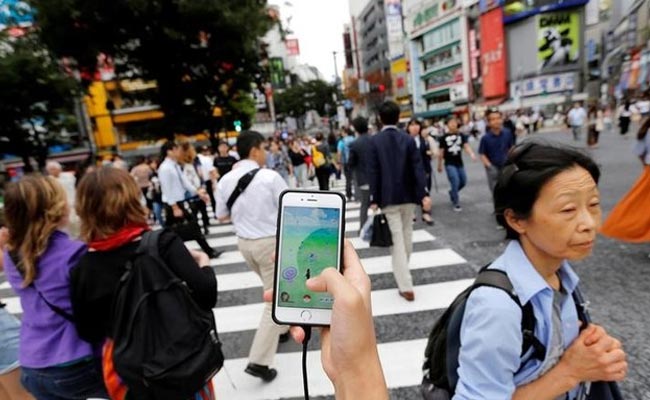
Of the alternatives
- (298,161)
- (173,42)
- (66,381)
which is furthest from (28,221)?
(173,42)

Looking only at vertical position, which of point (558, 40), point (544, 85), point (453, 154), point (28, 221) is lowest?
point (453, 154)

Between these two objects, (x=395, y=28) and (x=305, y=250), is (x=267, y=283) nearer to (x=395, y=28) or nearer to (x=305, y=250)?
(x=305, y=250)

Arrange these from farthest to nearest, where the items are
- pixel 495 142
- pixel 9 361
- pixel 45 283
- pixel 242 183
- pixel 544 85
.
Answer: pixel 544 85 → pixel 495 142 → pixel 242 183 → pixel 9 361 → pixel 45 283

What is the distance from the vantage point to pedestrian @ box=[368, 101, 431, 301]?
168 inches

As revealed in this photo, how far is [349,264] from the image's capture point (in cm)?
A: 123

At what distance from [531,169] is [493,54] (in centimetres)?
4847

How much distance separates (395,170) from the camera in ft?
14.0

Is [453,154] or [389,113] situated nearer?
[389,113]

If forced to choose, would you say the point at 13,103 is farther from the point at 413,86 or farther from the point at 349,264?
the point at 413,86

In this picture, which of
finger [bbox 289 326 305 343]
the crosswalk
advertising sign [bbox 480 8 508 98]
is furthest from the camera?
advertising sign [bbox 480 8 508 98]

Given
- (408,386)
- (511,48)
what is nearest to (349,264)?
(408,386)

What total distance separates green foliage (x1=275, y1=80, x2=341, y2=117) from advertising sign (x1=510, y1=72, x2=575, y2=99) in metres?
33.0

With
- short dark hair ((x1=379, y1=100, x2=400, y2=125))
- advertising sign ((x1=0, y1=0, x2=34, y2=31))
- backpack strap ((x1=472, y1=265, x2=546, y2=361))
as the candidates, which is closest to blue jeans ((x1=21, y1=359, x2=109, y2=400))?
backpack strap ((x1=472, y1=265, x2=546, y2=361))

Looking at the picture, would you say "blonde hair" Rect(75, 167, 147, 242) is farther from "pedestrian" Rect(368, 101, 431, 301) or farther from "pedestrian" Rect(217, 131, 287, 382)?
"pedestrian" Rect(368, 101, 431, 301)
